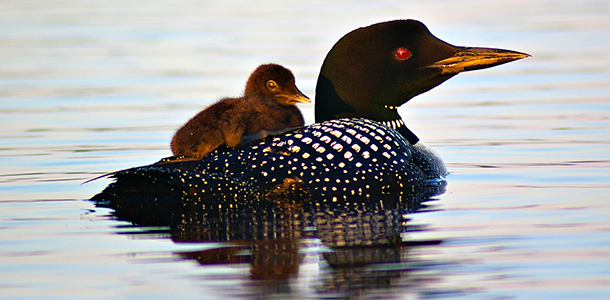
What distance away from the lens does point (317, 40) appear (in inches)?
452

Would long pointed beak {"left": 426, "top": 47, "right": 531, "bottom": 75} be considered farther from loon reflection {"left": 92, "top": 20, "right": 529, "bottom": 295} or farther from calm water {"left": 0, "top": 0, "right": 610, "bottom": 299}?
calm water {"left": 0, "top": 0, "right": 610, "bottom": 299}

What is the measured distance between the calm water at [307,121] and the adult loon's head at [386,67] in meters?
0.56

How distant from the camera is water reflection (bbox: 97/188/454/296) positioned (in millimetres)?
3531

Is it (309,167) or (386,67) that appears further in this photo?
(386,67)

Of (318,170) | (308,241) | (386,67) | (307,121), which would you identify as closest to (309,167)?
(318,170)

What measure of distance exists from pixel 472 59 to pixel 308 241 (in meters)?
2.04

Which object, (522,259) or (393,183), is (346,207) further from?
(522,259)

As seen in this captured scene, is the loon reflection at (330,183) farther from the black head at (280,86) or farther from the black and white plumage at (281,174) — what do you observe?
the black head at (280,86)

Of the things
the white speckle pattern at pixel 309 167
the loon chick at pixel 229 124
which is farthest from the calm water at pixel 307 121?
the loon chick at pixel 229 124

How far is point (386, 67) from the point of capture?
563cm

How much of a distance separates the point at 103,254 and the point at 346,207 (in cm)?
121

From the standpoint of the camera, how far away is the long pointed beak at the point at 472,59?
18.5 feet

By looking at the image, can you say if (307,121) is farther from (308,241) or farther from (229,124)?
(308,241)

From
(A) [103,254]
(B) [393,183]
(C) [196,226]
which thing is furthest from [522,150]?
(A) [103,254]
